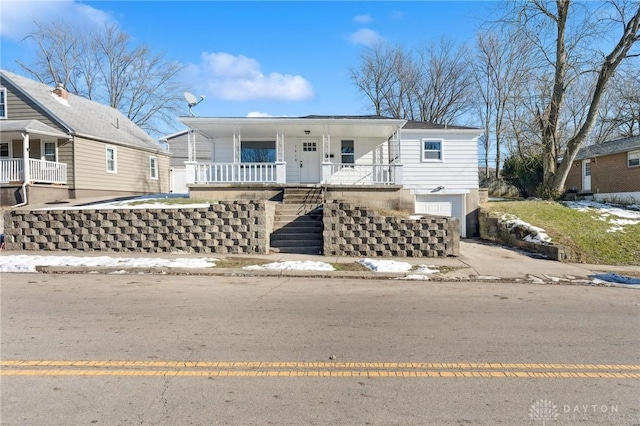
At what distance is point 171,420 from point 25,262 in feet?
29.3

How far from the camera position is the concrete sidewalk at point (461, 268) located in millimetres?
9305

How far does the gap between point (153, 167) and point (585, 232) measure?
82.8ft

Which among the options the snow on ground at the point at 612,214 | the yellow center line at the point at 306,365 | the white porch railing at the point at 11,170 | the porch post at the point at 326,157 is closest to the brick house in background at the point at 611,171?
the snow on ground at the point at 612,214

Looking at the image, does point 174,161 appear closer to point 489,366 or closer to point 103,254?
point 103,254

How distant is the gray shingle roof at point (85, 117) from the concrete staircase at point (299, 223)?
13.2 m

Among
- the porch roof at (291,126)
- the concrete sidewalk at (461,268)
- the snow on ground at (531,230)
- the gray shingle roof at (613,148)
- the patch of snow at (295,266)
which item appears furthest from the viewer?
the gray shingle roof at (613,148)

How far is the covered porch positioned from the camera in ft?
61.2

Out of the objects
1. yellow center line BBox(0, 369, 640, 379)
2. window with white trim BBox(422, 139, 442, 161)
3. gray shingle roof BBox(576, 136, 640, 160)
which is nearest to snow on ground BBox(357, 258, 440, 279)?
yellow center line BBox(0, 369, 640, 379)

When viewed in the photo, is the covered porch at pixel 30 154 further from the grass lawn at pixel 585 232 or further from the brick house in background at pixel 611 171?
the brick house in background at pixel 611 171

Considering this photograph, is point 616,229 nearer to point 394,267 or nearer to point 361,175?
point 361,175

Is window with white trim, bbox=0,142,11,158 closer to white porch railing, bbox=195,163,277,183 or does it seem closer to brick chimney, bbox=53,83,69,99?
brick chimney, bbox=53,83,69,99

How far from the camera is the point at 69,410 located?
3154 millimetres

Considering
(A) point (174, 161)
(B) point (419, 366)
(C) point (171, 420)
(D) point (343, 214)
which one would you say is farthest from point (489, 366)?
(A) point (174, 161)

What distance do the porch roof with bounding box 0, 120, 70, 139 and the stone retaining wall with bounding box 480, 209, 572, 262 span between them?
69.8 feet
